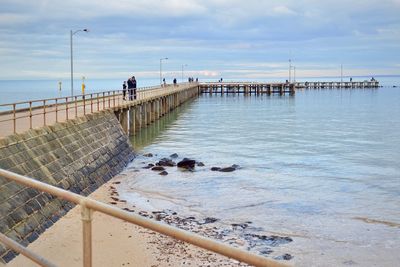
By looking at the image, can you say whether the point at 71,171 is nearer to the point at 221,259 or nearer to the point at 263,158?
the point at 221,259

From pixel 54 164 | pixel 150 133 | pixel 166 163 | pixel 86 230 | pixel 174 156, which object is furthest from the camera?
pixel 150 133

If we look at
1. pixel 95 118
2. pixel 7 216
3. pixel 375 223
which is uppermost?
pixel 95 118

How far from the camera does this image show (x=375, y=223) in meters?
14.3

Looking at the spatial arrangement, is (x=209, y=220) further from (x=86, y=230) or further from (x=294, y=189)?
(x=86, y=230)

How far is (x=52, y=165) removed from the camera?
49.8 feet

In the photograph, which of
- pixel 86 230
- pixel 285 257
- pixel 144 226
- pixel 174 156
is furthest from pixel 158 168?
pixel 144 226

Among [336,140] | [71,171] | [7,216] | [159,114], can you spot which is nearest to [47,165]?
[71,171]

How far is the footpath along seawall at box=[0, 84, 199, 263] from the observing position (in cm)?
1114

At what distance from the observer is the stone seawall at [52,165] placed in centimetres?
1112

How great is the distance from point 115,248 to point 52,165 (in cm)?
500

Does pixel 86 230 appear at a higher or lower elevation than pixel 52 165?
higher

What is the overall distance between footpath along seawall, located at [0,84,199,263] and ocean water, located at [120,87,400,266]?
4.29 ft

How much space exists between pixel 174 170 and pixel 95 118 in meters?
4.61

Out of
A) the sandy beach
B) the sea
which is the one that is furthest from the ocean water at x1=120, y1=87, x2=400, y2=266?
the sandy beach
